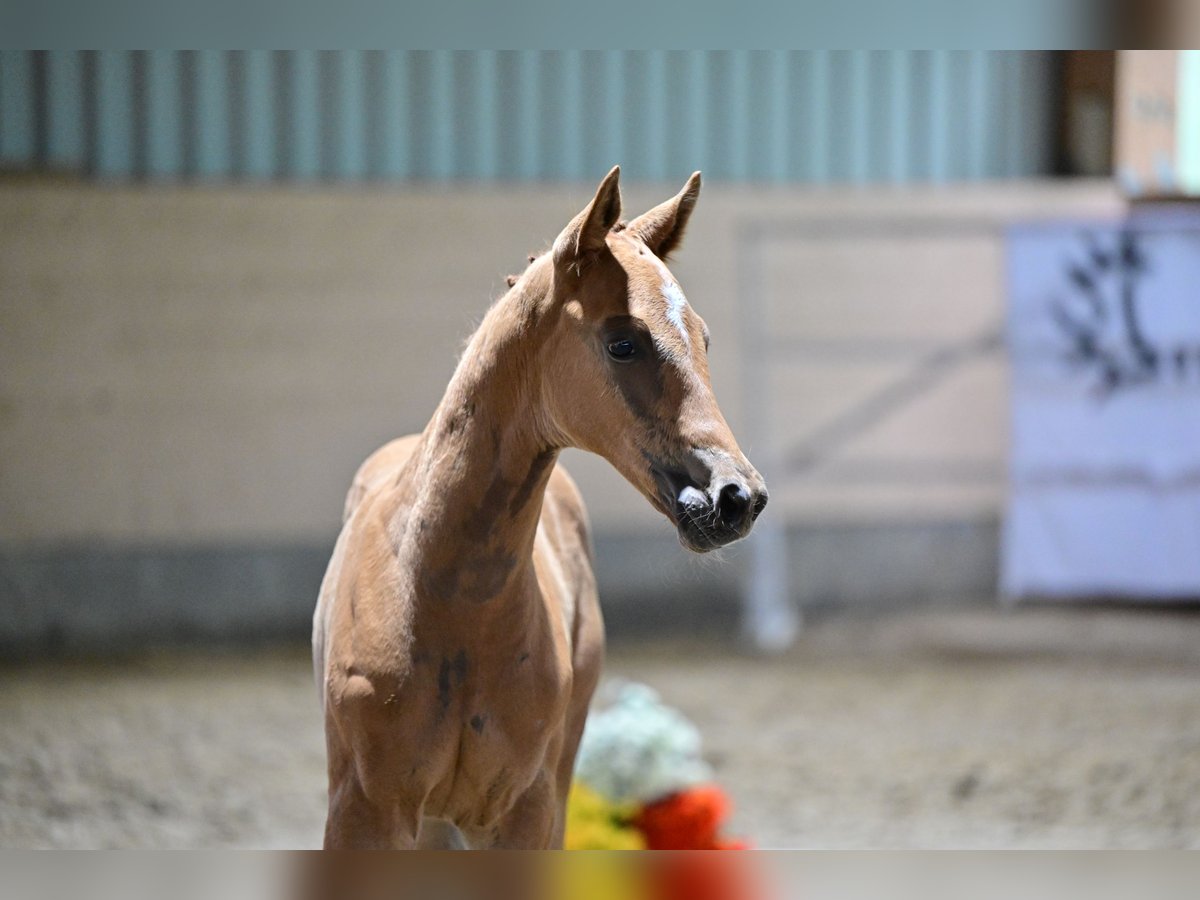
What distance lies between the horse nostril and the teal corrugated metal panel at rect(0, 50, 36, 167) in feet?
23.6

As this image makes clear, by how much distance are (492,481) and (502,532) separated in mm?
82

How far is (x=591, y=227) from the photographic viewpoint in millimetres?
1965

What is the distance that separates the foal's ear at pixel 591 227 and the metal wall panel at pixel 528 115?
6.13 meters

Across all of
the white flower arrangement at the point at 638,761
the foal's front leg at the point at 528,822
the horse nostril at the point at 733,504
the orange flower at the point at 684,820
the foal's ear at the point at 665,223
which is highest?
the foal's ear at the point at 665,223

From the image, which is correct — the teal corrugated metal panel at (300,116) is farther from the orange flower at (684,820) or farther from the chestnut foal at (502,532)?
the chestnut foal at (502,532)

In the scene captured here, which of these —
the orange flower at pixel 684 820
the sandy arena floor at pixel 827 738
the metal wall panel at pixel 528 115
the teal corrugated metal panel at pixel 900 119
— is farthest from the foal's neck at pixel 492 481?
the teal corrugated metal panel at pixel 900 119

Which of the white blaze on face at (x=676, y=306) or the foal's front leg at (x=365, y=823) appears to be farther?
the foal's front leg at (x=365, y=823)

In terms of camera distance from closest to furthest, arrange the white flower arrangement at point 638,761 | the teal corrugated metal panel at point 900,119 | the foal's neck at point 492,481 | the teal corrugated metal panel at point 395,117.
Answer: the foal's neck at point 492,481 → the white flower arrangement at point 638,761 → the teal corrugated metal panel at point 395,117 → the teal corrugated metal panel at point 900,119

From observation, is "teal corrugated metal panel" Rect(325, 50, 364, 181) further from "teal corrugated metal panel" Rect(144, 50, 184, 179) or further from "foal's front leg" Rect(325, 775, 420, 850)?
"foal's front leg" Rect(325, 775, 420, 850)

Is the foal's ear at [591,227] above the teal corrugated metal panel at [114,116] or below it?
below

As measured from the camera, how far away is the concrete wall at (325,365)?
781 centimetres

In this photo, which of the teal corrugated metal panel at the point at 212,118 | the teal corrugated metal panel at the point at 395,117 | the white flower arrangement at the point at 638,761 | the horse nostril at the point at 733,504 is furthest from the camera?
the teal corrugated metal panel at the point at 395,117

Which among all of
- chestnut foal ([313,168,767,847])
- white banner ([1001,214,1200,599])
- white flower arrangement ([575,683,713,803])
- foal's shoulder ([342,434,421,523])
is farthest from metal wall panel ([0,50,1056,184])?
chestnut foal ([313,168,767,847])

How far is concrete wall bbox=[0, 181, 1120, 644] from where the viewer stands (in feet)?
25.6
